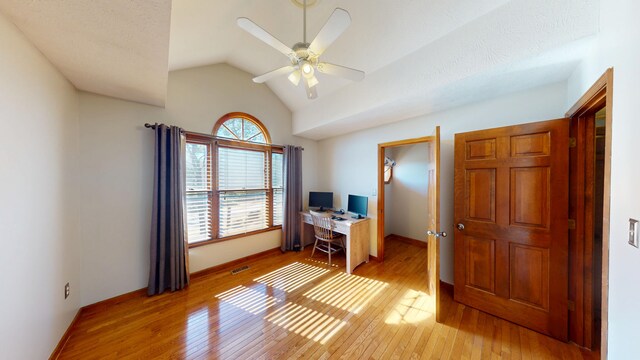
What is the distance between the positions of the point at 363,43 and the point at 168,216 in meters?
3.09

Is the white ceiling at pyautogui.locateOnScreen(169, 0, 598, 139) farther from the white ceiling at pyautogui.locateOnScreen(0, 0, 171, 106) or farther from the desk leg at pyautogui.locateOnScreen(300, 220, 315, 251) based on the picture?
the desk leg at pyautogui.locateOnScreen(300, 220, 315, 251)

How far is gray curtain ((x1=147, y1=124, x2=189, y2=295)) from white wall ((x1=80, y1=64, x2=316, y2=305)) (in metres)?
0.16

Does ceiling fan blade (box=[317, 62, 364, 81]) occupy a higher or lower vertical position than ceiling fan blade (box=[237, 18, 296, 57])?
lower

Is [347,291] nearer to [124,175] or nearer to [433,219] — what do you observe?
[433,219]

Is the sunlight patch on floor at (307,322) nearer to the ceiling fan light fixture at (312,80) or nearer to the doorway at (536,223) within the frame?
the doorway at (536,223)

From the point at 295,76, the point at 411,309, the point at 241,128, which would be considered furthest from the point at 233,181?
the point at 411,309

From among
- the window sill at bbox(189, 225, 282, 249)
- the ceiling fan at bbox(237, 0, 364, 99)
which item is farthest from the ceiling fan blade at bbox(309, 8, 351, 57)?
the window sill at bbox(189, 225, 282, 249)

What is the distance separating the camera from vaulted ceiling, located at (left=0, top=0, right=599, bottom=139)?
1.21 m

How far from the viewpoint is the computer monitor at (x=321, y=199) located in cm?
388

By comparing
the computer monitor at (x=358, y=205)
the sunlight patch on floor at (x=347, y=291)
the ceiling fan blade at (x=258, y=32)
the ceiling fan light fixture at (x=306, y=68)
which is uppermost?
the ceiling fan blade at (x=258, y=32)

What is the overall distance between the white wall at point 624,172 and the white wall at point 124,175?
3597 mm

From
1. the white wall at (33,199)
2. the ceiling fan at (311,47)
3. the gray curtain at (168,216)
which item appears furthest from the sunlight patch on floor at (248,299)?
the ceiling fan at (311,47)

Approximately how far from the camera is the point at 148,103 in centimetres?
239

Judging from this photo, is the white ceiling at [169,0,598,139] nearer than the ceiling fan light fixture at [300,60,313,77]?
Yes
